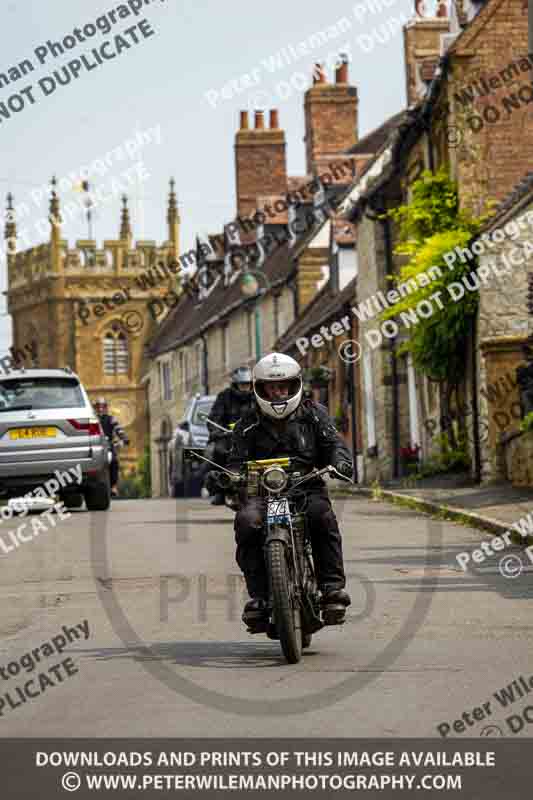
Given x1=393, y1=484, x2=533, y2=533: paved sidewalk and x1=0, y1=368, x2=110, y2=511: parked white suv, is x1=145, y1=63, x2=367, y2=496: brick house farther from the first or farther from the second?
x1=0, y1=368, x2=110, y2=511: parked white suv

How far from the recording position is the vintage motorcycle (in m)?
9.04

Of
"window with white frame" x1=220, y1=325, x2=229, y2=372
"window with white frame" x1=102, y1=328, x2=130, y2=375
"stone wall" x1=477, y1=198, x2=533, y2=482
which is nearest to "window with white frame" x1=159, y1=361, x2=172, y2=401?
"window with white frame" x1=220, y1=325, x2=229, y2=372

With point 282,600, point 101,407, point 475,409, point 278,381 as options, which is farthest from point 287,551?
point 475,409

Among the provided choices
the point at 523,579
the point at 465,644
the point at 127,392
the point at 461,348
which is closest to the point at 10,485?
the point at 461,348

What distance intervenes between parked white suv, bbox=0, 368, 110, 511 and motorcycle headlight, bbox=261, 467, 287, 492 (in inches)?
535

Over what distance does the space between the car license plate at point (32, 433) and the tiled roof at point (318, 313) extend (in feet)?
68.5

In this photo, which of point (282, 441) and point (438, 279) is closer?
point (282, 441)

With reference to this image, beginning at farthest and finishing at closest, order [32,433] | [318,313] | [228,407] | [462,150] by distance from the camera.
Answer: [318,313] < [462,150] < [32,433] < [228,407]

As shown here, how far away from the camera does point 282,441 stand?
9703 mm

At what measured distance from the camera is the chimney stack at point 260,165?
6316cm
